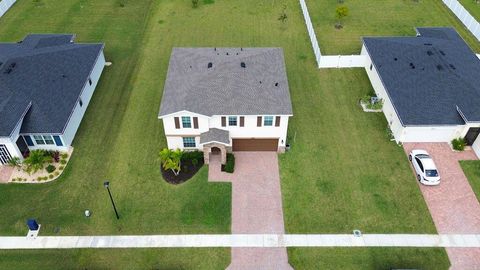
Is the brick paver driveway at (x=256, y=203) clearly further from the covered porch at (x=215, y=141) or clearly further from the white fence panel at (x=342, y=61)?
the white fence panel at (x=342, y=61)

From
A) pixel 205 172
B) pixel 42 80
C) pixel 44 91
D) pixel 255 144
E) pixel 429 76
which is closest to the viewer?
pixel 205 172

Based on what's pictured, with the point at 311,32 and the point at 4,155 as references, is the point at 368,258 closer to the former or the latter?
the point at 311,32

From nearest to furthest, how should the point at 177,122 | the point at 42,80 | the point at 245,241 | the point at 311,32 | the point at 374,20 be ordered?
1. the point at 245,241
2. the point at 177,122
3. the point at 42,80
4. the point at 311,32
5. the point at 374,20

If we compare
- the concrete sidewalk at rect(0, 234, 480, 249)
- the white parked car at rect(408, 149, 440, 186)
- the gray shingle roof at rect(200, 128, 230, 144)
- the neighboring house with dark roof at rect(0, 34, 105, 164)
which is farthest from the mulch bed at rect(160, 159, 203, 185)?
the white parked car at rect(408, 149, 440, 186)

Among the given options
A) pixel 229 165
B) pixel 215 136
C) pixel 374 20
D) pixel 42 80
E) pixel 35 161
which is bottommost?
pixel 229 165

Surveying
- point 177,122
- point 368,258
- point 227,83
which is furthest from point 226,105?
point 368,258

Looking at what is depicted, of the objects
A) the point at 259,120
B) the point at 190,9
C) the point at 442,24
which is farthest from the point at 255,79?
the point at 442,24
